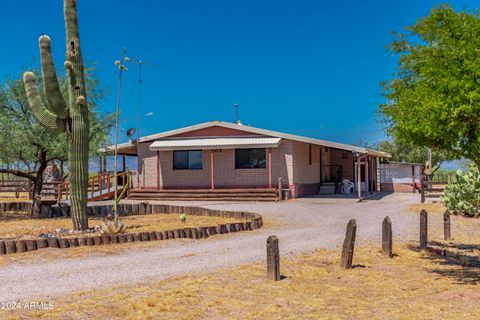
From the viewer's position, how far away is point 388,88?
27.8 ft

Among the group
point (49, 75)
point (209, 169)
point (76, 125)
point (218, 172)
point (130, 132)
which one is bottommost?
point (218, 172)

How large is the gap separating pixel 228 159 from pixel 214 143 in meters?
1.51

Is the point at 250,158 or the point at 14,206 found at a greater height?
the point at 250,158

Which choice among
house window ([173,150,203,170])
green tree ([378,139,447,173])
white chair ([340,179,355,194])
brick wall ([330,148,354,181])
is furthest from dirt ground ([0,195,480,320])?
green tree ([378,139,447,173])

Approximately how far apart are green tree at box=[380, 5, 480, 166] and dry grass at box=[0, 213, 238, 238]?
8.02 metres

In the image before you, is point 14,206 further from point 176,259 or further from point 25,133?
point 176,259

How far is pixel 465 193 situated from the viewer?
15.5m

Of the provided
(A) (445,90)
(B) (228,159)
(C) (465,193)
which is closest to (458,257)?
(A) (445,90)

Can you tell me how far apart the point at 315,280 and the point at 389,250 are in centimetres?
237

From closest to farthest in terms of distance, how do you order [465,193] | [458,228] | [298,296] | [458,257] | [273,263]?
[298,296], [273,263], [458,257], [458,228], [465,193]

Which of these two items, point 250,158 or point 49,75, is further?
point 250,158

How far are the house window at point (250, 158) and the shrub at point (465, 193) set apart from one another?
432 inches

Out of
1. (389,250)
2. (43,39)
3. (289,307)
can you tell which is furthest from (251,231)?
(43,39)

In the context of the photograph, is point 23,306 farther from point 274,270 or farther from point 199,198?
point 199,198
